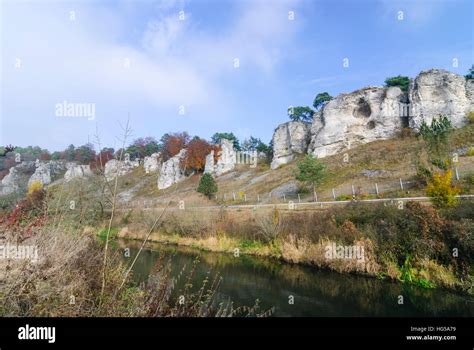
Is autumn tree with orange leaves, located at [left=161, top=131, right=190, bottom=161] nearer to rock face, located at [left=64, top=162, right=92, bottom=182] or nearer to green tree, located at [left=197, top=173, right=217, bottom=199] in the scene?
green tree, located at [left=197, top=173, right=217, bottom=199]

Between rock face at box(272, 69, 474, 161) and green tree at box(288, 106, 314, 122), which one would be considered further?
green tree at box(288, 106, 314, 122)

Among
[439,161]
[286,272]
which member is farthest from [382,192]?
[286,272]

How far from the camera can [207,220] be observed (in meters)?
22.9

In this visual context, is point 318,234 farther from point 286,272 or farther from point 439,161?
point 439,161

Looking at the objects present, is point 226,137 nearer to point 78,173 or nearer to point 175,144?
point 175,144

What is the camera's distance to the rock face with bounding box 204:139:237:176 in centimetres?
6731

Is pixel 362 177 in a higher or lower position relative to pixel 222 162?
lower

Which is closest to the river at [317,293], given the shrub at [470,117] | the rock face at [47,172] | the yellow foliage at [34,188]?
the yellow foliage at [34,188]

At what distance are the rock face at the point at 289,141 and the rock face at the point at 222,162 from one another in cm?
1001

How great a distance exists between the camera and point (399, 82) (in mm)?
55750

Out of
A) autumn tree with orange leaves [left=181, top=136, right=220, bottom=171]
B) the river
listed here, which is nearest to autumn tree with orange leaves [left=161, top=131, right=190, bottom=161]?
autumn tree with orange leaves [left=181, top=136, right=220, bottom=171]

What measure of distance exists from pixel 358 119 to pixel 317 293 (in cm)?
5007

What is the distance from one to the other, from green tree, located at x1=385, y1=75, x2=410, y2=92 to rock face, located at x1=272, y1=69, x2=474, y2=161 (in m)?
3.36

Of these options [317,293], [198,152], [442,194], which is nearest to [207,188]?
[442,194]
